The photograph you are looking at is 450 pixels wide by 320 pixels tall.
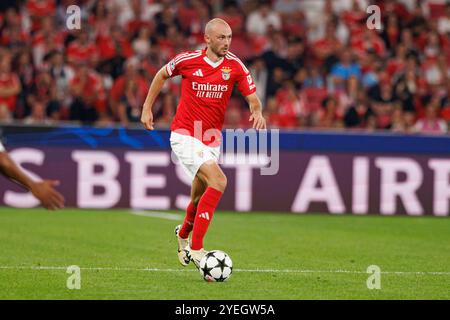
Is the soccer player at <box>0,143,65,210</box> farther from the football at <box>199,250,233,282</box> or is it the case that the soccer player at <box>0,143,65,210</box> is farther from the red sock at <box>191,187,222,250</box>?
the red sock at <box>191,187,222,250</box>

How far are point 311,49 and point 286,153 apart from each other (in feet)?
15.6

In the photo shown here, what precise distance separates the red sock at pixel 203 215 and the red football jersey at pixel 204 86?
2.12ft

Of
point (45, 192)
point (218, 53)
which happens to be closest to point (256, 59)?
point (218, 53)

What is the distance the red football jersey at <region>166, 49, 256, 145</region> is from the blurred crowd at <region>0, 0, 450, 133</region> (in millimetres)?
7370

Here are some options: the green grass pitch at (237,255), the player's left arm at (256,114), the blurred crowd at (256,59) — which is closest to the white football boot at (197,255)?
the green grass pitch at (237,255)

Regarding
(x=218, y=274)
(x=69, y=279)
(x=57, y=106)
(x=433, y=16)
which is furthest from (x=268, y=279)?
(x=433, y=16)

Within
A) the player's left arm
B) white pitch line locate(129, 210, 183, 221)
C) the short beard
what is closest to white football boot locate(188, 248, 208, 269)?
the player's left arm

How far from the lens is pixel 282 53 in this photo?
20828 millimetres

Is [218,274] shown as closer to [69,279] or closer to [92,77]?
[69,279]

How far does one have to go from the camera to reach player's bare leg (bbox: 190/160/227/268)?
31.7ft

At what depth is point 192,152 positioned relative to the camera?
33.0 ft
